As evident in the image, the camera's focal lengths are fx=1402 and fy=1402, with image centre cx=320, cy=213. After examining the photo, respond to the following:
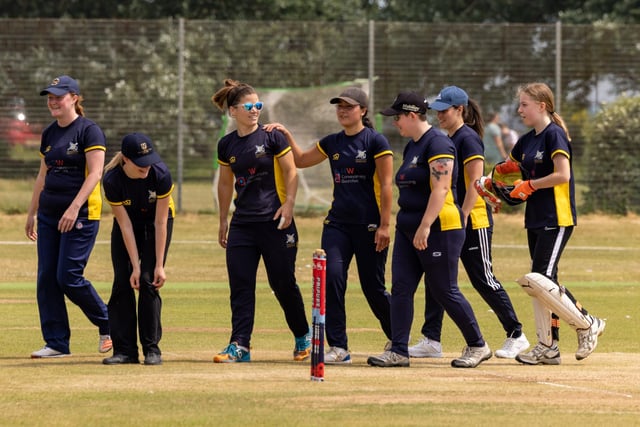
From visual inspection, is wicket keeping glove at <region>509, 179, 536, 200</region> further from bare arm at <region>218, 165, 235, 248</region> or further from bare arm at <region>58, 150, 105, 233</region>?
bare arm at <region>58, 150, 105, 233</region>

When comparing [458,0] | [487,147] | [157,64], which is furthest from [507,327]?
[458,0]

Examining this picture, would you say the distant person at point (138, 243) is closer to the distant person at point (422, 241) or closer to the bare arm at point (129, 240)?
the bare arm at point (129, 240)

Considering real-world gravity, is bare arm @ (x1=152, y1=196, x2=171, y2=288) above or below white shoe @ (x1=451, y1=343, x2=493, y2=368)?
above

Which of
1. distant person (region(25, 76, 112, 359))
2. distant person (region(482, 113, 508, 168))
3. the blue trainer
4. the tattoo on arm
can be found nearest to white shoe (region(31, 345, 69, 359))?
distant person (region(25, 76, 112, 359))

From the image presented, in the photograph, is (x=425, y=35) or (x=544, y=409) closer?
(x=544, y=409)

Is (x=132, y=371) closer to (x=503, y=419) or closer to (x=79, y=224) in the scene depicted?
(x=79, y=224)

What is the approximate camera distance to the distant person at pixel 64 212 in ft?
33.4

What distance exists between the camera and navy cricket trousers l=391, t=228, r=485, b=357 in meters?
9.57

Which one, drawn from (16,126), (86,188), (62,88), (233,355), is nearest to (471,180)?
(233,355)

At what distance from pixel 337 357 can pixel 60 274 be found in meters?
2.12

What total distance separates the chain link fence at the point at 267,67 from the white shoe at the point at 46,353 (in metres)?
15.7

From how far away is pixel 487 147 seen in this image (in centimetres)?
2548

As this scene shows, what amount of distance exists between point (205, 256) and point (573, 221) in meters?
10.0

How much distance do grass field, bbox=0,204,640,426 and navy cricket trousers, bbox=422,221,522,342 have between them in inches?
13.2
